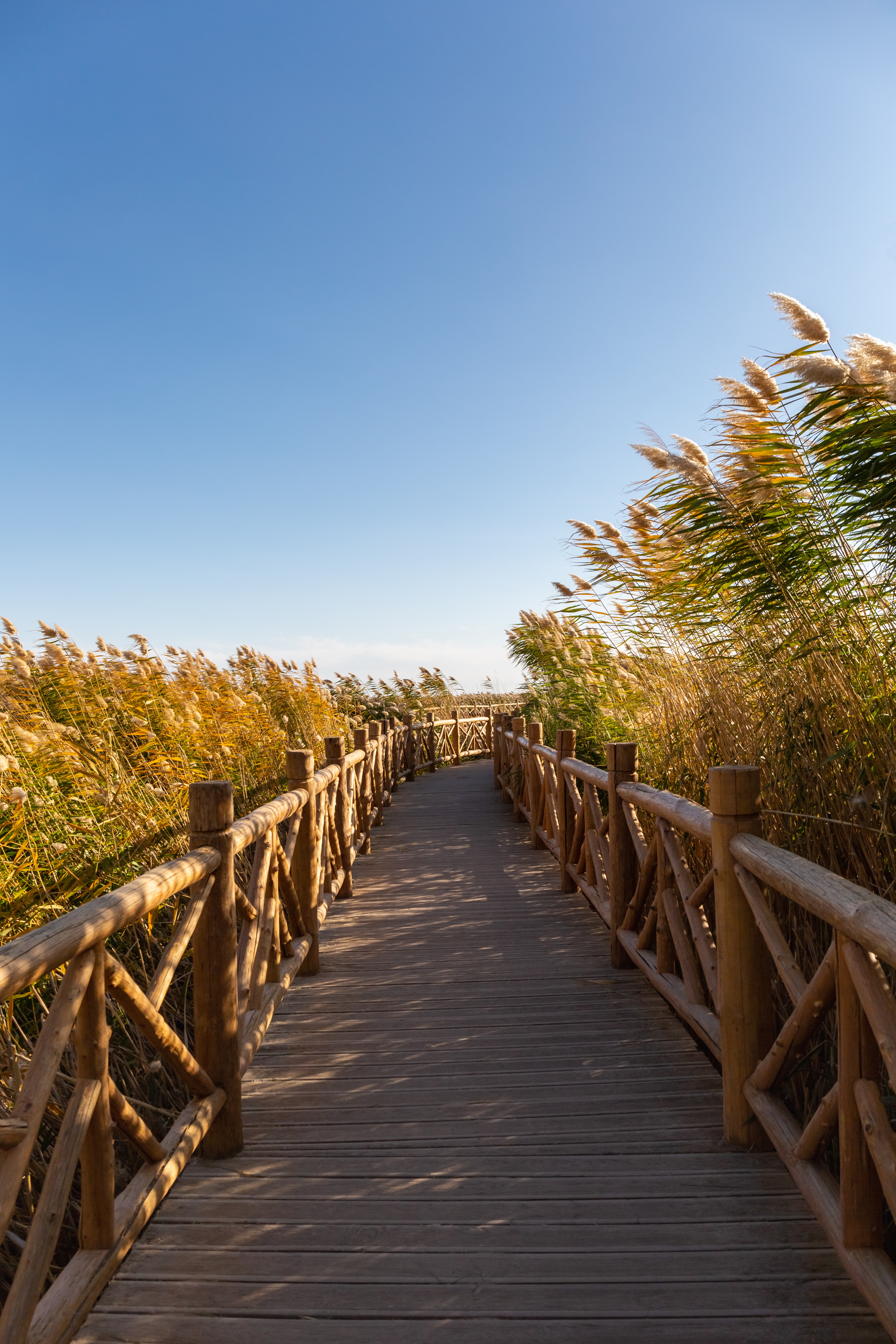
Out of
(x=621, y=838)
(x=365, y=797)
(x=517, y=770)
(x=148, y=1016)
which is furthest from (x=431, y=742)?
(x=148, y=1016)

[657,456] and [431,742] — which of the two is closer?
[657,456]

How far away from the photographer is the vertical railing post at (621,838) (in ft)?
12.7

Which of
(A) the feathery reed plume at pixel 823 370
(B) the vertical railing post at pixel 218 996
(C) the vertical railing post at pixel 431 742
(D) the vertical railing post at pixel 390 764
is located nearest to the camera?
(B) the vertical railing post at pixel 218 996

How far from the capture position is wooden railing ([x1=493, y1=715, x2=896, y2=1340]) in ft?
5.34

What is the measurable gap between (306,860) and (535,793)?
359 cm

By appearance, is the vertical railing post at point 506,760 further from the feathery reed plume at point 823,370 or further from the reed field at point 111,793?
the feathery reed plume at point 823,370

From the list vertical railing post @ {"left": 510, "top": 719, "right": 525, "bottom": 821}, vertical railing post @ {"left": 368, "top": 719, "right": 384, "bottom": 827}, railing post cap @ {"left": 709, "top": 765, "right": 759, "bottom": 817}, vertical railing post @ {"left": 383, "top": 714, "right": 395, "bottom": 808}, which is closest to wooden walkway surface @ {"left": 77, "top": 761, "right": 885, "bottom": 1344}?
railing post cap @ {"left": 709, "top": 765, "right": 759, "bottom": 817}

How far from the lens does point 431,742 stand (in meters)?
16.1

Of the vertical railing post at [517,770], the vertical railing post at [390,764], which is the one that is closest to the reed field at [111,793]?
the vertical railing post at [517,770]

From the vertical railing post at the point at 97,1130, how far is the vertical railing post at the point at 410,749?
11.7m

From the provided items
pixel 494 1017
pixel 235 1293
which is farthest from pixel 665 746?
pixel 235 1293

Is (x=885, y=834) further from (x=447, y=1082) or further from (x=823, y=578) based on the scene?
(x=447, y=1082)

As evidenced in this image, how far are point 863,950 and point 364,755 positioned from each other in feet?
17.8

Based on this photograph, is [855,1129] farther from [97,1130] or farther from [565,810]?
[565,810]
